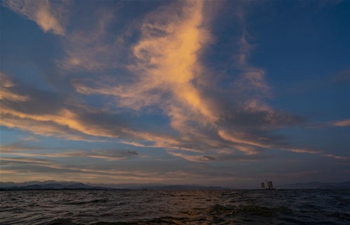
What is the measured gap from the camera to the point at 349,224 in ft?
49.8

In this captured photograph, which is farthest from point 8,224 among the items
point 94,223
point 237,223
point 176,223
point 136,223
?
point 237,223

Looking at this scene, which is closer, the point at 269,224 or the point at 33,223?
the point at 269,224

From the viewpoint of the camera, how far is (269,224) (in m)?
15.0

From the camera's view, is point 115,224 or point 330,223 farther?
point 330,223

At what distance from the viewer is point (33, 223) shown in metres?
16.4

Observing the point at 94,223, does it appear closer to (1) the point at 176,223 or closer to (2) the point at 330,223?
(1) the point at 176,223

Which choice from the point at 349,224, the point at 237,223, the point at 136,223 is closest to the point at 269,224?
the point at 237,223

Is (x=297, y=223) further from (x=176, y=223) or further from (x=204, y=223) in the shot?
(x=176, y=223)

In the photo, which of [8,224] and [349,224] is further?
[8,224]

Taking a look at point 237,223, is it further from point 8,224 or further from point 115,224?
point 8,224

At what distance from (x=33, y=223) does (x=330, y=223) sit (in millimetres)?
21256

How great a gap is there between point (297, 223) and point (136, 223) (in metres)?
11.1

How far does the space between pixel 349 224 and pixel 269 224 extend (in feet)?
17.9

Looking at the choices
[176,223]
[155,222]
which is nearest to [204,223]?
[176,223]
